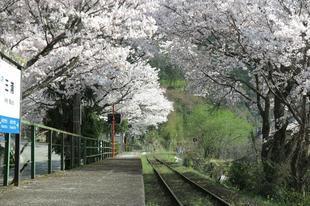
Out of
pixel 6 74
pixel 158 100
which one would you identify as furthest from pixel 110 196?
pixel 158 100

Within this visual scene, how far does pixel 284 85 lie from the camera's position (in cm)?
1744

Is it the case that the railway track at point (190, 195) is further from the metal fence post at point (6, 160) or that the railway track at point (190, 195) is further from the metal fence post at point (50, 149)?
the metal fence post at point (6, 160)

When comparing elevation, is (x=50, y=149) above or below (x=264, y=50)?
below

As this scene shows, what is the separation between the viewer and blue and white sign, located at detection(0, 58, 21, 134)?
8.67m

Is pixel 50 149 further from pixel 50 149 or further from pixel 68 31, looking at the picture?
pixel 68 31

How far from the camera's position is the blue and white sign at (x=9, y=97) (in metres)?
8.67

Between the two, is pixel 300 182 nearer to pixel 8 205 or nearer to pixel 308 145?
pixel 308 145

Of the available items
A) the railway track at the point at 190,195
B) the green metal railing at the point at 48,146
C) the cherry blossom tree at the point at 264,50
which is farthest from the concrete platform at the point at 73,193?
the cherry blossom tree at the point at 264,50

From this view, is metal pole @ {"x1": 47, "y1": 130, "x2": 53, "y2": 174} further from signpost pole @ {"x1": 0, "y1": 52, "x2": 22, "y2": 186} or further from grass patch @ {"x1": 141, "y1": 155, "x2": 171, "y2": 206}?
signpost pole @ {"x1": 0, "y1": 52, "x2": 22, "y2": 186}

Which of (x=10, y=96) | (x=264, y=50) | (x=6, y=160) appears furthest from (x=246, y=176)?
(x=10, y=96)

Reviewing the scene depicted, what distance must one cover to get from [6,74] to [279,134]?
1196cm

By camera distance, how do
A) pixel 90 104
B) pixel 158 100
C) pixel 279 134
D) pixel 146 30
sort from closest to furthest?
pixel 146 30 → pixel 279 134 → pixel 90 104 → pixel 158 100

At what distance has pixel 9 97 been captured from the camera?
913 centimetres

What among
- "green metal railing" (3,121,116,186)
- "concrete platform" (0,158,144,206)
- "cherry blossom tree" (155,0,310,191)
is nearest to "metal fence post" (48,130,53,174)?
"green metal railing" (3,121,116,186)
